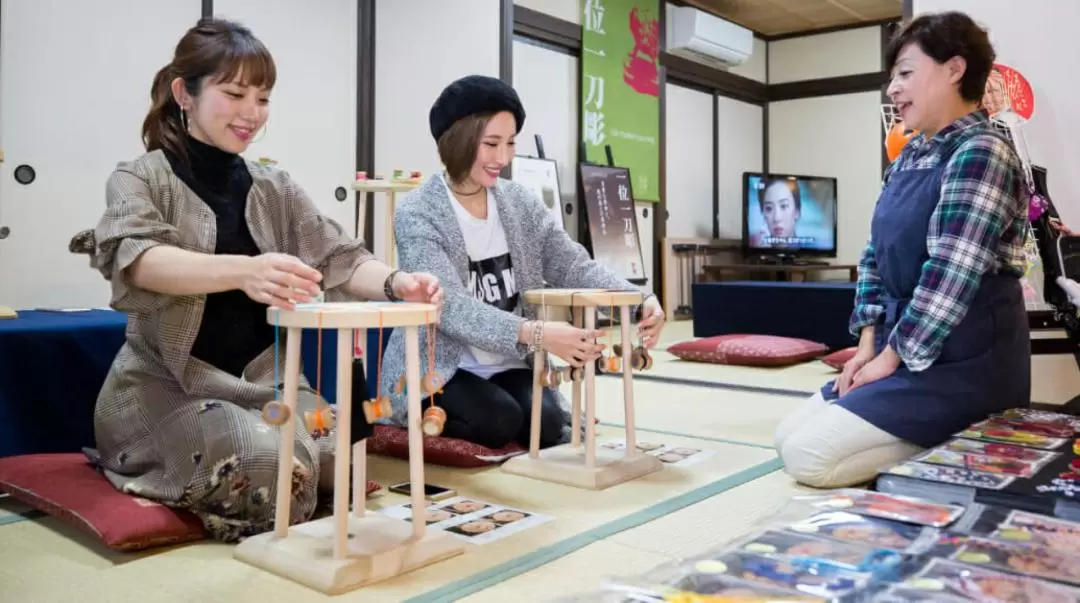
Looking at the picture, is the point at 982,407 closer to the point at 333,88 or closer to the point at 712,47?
the point at 333,88

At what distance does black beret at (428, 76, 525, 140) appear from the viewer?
7.54 feet

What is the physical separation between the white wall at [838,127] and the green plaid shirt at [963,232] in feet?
22.0

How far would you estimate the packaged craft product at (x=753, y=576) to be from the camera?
1176 mm

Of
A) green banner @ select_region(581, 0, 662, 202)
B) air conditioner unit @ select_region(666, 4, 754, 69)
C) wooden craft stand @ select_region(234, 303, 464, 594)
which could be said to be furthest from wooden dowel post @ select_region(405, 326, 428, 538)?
air conditioner unit @ select_region(666, 4, 754, 69)

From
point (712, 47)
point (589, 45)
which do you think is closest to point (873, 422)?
point (589, 45)

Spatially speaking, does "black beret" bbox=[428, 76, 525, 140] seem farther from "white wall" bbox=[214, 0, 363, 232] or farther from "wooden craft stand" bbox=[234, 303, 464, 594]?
"white wall" bbox=[214, 0, 363, 232]

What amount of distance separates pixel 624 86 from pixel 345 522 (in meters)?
6.30

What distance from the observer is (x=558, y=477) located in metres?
2.15

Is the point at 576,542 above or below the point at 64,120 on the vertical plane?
below

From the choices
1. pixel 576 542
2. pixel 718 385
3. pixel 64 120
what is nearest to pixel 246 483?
pixel 576 542

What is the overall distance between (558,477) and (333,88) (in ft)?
10.9

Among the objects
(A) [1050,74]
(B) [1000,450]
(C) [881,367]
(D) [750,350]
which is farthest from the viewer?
(D) [750,350]

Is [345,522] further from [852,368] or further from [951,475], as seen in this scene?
[852,368]

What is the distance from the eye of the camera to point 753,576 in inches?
48.3
